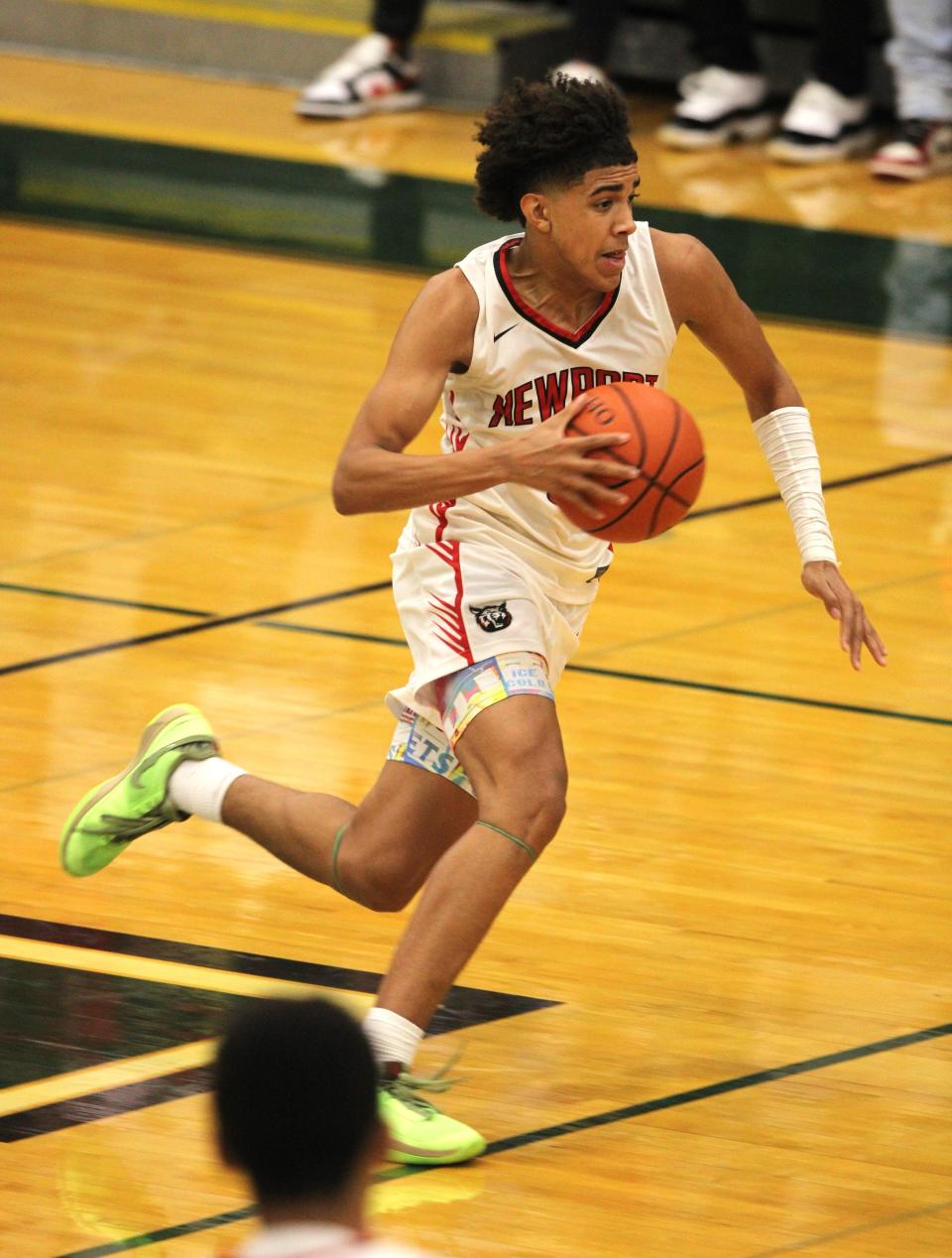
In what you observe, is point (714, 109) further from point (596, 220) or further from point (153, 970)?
point (153, 970)

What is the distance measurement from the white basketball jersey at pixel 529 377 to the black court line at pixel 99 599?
2018 mm

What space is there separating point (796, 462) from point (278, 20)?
30.0 ft

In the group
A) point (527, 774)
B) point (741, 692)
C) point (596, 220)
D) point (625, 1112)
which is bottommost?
point (741, 692)

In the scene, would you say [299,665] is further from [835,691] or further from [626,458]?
[626,458]

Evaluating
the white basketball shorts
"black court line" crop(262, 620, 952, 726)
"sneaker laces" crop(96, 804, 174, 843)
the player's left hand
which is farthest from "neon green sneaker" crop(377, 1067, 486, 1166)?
"black court line" crop(262, 620, 952, 726)

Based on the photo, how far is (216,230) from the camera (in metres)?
9.36

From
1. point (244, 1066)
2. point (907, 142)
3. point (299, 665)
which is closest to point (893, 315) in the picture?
point (907, 142)

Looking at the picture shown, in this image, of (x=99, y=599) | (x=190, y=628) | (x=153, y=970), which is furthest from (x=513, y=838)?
(x=99, y=599)

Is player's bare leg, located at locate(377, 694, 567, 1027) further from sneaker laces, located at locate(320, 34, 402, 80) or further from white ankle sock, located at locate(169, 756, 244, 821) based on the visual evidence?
sneaker laces, located at locate(320, 34, 402, 80)

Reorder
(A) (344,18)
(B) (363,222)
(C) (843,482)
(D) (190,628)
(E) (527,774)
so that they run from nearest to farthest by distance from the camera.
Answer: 1. (E) (527,774)
2. (D) (190,628)
3. (C) (843,482)
4. (B) (363,222)
5. (A) (344,18)

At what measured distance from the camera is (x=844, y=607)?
3662 mm

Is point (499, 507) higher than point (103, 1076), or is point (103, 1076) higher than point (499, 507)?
point (499, 507)

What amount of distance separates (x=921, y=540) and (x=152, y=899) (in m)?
2.96

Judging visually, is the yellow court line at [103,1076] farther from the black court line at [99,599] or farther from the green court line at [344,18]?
the green court line at [344,18]
